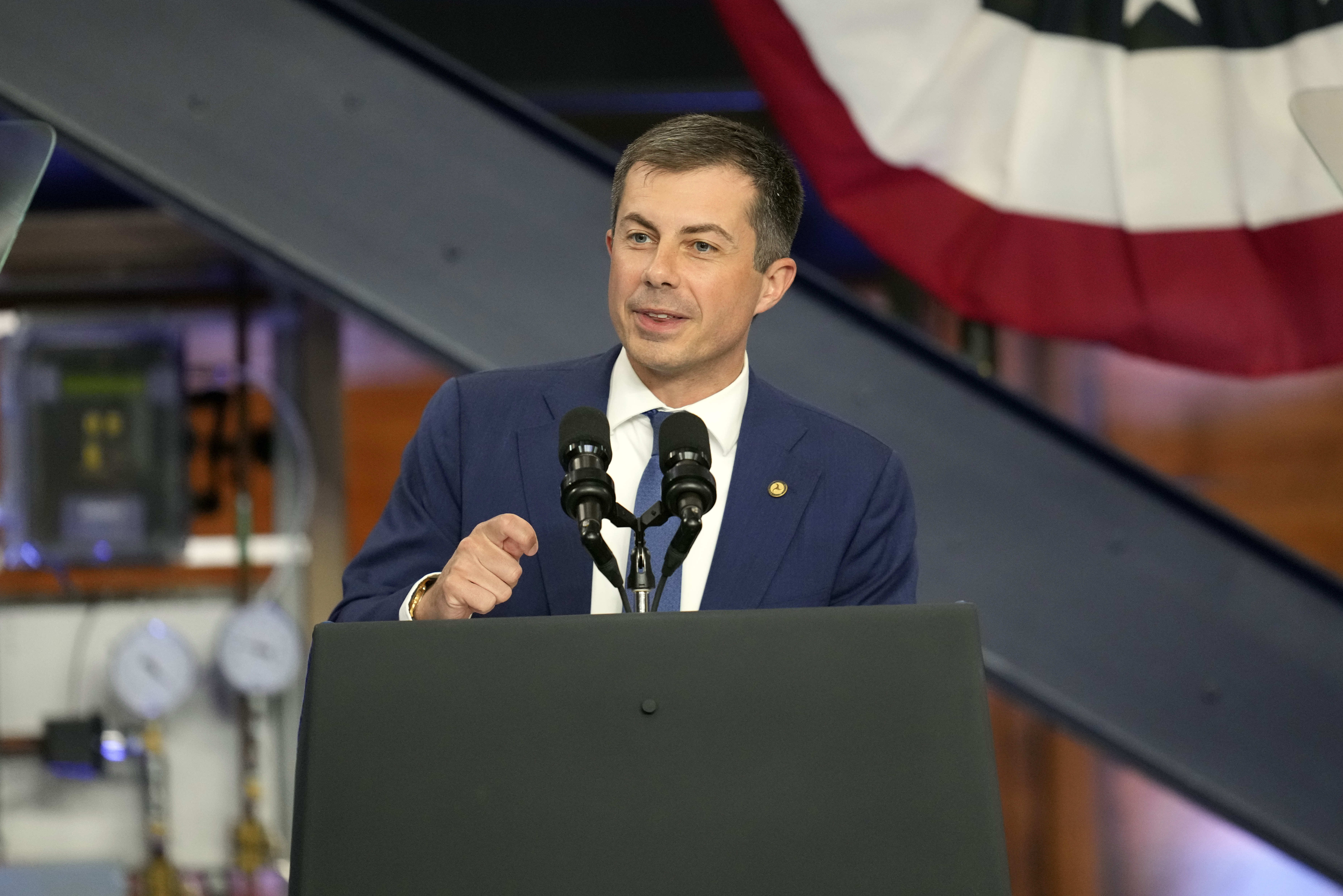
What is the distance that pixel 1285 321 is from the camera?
215 cm

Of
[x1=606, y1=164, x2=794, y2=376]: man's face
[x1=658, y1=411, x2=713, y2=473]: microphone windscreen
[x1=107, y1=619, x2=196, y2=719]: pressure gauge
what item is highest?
[x1=606, y1=164, x2=794, y2=376]: man's face

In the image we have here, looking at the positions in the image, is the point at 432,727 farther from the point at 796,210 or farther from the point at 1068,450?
the point at 1068,450

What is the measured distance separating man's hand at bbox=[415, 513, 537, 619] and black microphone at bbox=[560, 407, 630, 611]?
5cm

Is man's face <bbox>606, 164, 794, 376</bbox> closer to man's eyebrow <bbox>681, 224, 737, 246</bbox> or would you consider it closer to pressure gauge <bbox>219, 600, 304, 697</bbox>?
man's eyebrow <bbox>681, 224, 737, 246</bbox>

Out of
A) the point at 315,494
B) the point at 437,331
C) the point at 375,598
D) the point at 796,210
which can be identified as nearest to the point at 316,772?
the point at 375,598

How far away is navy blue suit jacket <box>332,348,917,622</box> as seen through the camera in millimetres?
1496

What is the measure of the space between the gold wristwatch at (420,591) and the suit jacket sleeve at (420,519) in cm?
11

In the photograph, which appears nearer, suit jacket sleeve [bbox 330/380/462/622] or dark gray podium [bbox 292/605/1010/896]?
dark gray podium [bbox 292/605/1010/896]

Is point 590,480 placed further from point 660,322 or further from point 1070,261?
point 1070,261

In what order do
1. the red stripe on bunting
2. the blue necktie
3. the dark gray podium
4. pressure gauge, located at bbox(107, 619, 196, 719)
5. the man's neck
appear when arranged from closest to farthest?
the dark gray podium, the blue necktie, the man's neck, the red stripe on bunting, pressure gauge, located at bbox(107, 619, 196, 719)

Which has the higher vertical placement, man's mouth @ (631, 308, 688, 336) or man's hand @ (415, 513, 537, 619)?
man's mouth @ (631, 308, 688, 336)

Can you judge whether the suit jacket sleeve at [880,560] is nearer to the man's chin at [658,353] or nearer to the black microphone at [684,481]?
the man's chin at [658,353]

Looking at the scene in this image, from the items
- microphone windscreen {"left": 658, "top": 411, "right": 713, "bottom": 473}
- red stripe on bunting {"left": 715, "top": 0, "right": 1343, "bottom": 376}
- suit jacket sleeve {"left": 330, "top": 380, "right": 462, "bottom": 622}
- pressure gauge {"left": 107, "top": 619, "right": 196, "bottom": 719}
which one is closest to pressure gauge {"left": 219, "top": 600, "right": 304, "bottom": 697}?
pressure gauge {"left": 107, "top": 619, "right": 196, "bottom": 719}

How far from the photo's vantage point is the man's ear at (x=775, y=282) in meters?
1.63
